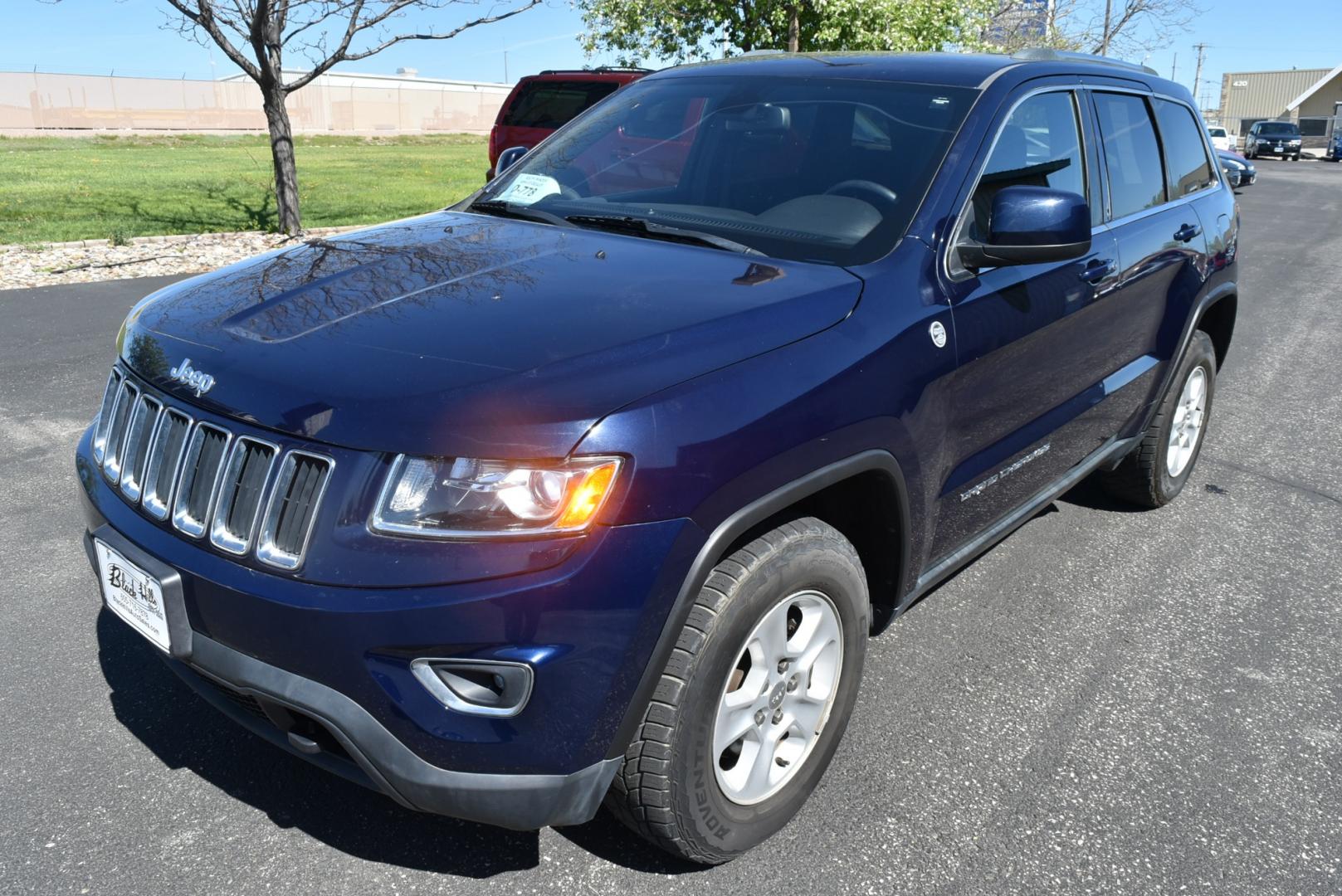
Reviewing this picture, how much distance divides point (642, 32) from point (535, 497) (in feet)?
55.6

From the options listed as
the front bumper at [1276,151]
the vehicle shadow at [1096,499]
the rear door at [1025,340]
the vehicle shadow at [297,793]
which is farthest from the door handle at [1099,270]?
the front bumper at [1276,151]

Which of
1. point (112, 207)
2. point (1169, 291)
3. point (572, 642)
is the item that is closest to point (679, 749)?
point (572, 642)

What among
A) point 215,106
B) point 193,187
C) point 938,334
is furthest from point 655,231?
point 215,106

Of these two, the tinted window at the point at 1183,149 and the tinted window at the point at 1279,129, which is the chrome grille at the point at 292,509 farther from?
the tinted window at the point at 1279,129

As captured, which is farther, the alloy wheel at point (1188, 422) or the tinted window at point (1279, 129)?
the tinted window at point (1279, 129)

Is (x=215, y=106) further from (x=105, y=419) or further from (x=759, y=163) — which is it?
(x=105, y=419)

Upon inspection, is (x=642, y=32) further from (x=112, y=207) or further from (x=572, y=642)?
(x=572, y=642)

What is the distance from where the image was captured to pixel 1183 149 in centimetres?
482

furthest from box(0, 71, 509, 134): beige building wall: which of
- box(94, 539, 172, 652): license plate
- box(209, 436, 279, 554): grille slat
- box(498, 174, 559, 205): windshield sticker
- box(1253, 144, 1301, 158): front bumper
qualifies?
box(209, 436, 279, 554): grille slat

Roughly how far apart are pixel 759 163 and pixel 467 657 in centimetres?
206

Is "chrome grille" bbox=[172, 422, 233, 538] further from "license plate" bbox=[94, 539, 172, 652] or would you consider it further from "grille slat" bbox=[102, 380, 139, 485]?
"grille slat" bbox=[102, 380, 139, 485]

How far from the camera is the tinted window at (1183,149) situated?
4.62m

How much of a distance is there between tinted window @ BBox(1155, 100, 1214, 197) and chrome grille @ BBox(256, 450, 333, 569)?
3839 mm

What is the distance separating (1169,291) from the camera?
4434 mm
